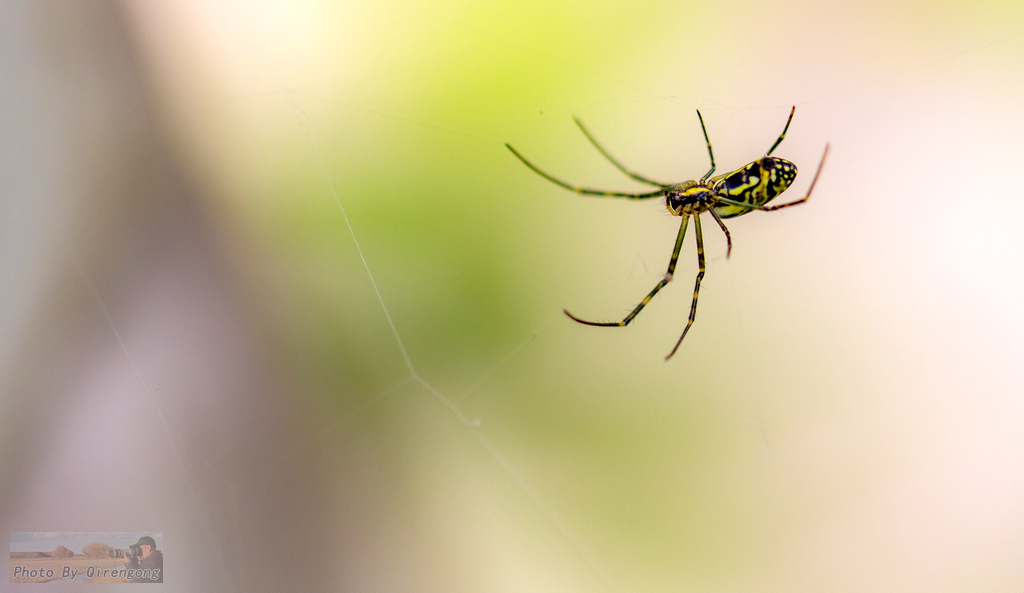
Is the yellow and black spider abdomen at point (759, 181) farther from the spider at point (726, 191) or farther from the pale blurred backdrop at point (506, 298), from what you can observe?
the pale blurred backdrop at point (506, 298)

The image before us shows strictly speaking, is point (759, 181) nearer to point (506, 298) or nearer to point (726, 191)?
point (726, 191)

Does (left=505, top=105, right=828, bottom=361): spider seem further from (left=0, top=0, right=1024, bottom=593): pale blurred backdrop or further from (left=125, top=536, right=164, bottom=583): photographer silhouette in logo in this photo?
(left=125, top=536, right=164, bottom=583): photographer silhouette in logo

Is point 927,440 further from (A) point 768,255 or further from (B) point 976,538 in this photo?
Answer: (A) point 768,255

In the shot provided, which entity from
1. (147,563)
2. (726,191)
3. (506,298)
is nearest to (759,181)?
(726,191)

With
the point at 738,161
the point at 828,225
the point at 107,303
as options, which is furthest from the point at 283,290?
the point at 828,225

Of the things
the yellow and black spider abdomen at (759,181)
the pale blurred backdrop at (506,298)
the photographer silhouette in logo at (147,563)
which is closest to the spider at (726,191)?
the yellow and black spider abdomen at (759,181)
